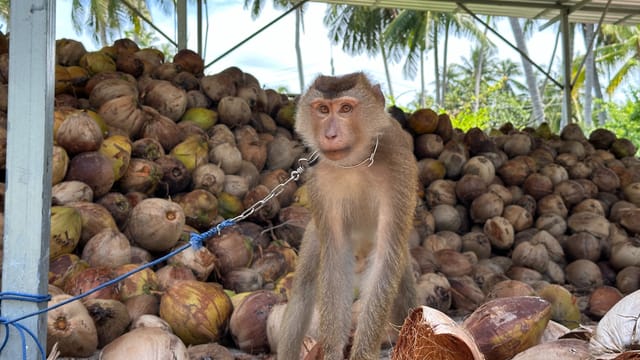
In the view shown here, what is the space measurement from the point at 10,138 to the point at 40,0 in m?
0.58

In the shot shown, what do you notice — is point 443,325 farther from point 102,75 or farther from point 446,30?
point 446,30

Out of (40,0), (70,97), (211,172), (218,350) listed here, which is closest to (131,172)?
(211,172)

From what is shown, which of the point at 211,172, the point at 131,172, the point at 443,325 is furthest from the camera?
the point at 211,172

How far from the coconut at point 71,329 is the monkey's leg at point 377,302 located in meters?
1.43

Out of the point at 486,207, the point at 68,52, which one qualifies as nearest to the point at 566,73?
the point at 486,207

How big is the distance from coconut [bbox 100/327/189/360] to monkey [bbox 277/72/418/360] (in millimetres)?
696

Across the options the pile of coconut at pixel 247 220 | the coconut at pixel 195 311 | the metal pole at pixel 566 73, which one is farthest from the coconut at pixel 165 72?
the metal pole at pixel 566 73

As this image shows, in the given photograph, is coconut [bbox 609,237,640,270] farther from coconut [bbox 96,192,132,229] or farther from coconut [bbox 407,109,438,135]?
coconut [bbox 96,192,132,229]

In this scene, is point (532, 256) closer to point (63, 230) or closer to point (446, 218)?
point (446, 218)

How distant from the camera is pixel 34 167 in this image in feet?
8.04

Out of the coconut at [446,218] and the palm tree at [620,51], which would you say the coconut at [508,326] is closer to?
the coconut at [446,218]

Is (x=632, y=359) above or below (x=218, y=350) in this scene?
above

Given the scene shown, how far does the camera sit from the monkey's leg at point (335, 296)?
9.75ft

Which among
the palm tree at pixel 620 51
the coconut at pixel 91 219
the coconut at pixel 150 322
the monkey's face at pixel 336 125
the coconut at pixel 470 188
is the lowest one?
the coconut at pixel 150 322
